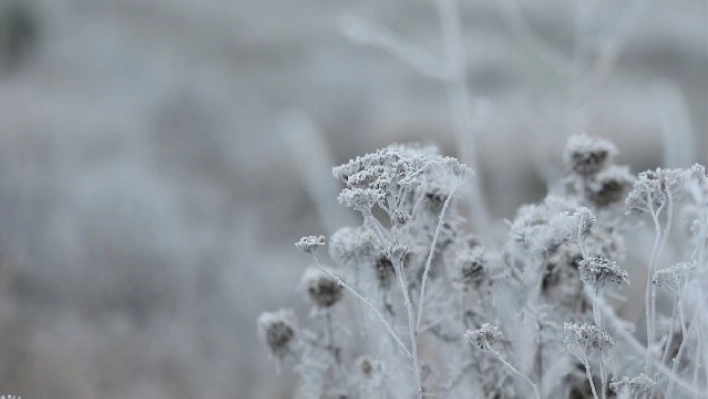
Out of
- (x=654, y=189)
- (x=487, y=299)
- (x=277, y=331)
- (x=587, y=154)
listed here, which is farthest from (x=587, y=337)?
(x=277, y=331)

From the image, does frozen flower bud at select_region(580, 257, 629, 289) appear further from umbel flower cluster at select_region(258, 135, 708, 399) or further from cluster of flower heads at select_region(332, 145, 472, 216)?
cluster of flower heads at select_region(332, 145, 472, 216)

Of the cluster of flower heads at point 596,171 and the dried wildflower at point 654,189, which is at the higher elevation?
the cluster of flower heads at point 596,171

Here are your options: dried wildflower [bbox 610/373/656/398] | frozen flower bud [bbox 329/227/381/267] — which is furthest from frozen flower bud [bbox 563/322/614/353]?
frozen flower bud [bbox 329/227/381/267]

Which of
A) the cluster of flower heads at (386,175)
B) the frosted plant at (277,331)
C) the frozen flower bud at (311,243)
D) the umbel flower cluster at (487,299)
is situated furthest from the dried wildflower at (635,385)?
the frosted plant at (277,331)

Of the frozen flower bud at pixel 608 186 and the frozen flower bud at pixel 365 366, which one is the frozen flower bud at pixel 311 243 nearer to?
the frozen flower bud at pixel 365 366

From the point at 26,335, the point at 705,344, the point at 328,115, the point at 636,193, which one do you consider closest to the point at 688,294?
the point at 705,344

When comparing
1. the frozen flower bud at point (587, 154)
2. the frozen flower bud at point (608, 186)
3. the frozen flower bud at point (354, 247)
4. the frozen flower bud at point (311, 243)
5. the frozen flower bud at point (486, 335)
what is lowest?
the frozen flower bud at point (486, 335)

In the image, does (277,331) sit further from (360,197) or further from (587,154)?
(587,154)
